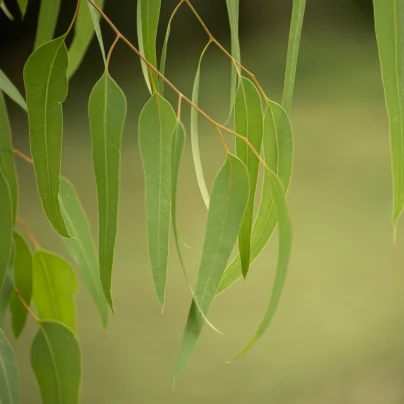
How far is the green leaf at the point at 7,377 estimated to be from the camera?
0.40m

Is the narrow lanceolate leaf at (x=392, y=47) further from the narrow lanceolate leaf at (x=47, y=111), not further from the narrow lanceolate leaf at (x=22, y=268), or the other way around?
the narrow lanceolate leaf at (x=22, y=268)

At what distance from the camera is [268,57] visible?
1.34 m

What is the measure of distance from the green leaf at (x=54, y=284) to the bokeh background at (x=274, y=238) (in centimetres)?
63

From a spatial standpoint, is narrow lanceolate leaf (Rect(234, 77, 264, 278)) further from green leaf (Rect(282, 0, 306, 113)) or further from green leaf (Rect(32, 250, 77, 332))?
green leaf (Rect(32, 250, 77, 332))

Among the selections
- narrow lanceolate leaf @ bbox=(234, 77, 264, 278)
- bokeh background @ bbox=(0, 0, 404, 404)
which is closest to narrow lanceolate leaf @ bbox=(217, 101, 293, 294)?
narrow lanceolate leaf @ bbox=(234, 77, 264, 278)

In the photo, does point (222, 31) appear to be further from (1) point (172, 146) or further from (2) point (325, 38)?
(1) point (172, 146)

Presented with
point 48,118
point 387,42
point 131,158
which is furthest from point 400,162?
point 131,158

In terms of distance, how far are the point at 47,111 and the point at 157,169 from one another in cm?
7

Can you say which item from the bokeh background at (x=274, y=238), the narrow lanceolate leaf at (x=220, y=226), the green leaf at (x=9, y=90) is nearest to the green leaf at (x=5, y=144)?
the green leaf at (x=9, y=90)

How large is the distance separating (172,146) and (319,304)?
883 mm

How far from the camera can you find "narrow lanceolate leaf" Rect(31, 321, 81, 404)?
490 millimetres

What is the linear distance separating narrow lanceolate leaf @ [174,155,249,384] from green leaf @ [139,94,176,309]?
0.03 meters

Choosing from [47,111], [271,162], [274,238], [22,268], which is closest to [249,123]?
[271,162]

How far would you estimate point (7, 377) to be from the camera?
1.33ft
